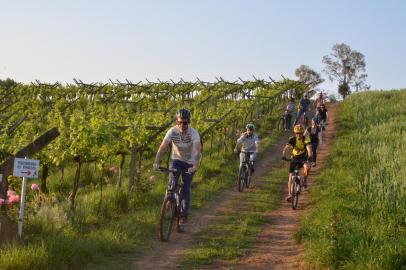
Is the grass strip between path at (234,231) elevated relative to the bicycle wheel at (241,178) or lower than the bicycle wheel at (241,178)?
lower

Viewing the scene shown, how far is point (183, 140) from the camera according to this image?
8.55 m

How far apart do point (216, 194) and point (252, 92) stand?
24.2 meters

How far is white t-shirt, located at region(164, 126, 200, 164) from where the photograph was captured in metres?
8.54

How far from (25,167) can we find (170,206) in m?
2.64

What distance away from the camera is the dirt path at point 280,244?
296 inches

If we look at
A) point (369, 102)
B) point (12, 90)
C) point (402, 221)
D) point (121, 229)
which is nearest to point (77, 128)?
point (121, 229)

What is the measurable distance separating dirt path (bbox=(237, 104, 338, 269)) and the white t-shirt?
72.9 inches

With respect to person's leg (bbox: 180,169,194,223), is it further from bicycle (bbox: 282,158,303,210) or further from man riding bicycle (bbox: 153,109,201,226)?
bicycle (bbox: 282,158,303,210)

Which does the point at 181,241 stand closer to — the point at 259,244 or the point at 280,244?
the point at 259,244

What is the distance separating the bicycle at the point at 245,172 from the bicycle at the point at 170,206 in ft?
15.7

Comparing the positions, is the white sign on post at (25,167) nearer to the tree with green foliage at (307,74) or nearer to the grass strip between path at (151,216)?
the grass strip between path at (151,216)

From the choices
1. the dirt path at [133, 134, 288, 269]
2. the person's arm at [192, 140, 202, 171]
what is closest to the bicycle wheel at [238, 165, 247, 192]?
the dirt path at [133, 134, 288, 269]

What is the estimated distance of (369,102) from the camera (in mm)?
33469

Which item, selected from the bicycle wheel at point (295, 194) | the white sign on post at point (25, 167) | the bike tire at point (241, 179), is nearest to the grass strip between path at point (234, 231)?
the bike tire at point (241, 179)
